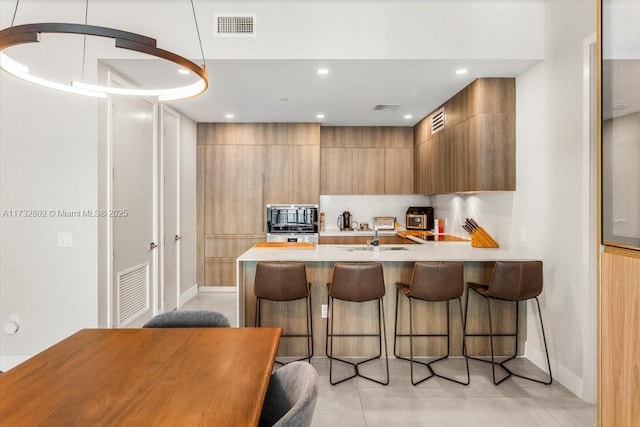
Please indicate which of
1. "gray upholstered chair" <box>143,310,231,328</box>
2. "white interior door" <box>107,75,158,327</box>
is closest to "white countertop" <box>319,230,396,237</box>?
"white interior door" <box>107,75,158,327</box>

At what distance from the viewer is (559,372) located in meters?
2.77

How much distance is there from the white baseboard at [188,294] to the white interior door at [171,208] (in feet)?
0.45

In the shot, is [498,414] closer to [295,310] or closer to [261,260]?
[295,310]

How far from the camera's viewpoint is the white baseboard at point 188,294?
4781 mm

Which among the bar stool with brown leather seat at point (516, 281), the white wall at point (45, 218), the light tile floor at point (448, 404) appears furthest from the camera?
the white wall at point (45, 218)

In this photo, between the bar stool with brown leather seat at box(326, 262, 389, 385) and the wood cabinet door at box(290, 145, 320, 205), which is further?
the wood cabinet door at box(290, 145, 320, 205)

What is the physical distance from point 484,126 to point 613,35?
1877 mm

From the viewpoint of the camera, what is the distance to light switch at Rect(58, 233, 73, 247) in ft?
9.64

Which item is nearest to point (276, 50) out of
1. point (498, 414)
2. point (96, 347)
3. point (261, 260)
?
point (261, 260)

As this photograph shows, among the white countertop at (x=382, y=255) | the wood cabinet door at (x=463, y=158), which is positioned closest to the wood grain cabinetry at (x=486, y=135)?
the wood cabinet door at (x=463, y=158)

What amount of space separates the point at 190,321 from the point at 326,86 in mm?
2694

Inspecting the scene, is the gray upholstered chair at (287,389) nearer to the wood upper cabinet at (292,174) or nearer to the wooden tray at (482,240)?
the wooden tray at (482,240)

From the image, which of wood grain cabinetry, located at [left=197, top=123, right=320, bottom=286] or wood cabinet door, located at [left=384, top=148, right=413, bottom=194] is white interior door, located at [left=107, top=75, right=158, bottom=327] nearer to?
wood grain cabinetry, located at [left=197, top=123, right=320, bottom=286]

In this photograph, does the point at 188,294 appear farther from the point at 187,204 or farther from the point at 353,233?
the point at 353,233
